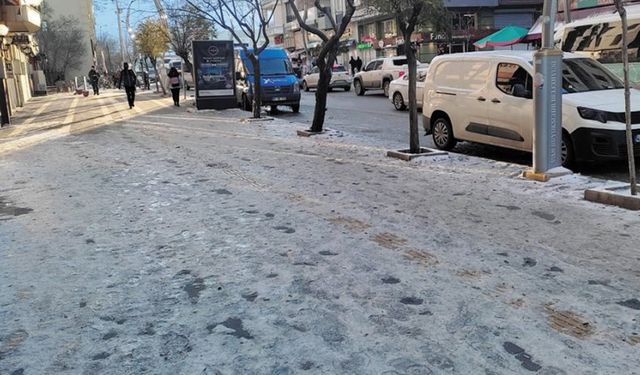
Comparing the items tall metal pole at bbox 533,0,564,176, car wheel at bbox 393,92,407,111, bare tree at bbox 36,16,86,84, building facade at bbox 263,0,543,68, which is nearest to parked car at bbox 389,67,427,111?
car wheel at bbox 393,92,407,111

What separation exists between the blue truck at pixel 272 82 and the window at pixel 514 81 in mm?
11616

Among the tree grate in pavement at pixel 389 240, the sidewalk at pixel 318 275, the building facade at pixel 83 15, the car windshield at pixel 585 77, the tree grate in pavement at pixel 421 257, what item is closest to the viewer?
the sidewalk at pixel 318 275

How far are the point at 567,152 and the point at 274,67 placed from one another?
14512 millimetres

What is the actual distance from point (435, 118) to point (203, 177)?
468 cm

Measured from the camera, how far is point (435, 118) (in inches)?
431

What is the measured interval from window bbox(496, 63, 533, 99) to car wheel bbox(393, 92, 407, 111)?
943cm

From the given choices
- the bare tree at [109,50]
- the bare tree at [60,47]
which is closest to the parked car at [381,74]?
the bare tree at [60,47]

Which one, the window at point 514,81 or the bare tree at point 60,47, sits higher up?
the bare tree at point 60,47

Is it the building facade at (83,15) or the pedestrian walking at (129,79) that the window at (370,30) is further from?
the building facade at (83,15)

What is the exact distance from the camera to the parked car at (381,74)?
25516 millimetres

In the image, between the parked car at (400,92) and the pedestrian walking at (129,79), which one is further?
the pedestrian walking at (129,79)

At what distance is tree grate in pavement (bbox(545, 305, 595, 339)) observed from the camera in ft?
11.5

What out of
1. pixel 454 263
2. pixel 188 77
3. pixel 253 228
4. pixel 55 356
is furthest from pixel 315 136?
pixel 188 77

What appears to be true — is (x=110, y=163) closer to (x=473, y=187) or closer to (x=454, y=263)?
(x=473, y=187)
